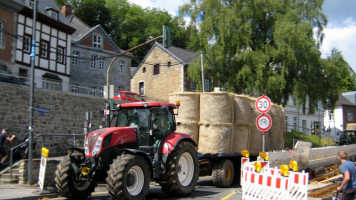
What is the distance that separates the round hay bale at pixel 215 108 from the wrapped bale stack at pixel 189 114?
0.77 feet

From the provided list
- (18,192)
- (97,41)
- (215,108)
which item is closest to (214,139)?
(215,108)

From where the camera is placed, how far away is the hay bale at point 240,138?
40.3ft

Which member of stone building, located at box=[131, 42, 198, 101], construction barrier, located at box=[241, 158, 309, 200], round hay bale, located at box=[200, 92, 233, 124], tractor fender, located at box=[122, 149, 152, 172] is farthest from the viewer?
stone building, located at box=[131, 42, 198, 101]

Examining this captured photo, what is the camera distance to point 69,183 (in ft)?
27.8

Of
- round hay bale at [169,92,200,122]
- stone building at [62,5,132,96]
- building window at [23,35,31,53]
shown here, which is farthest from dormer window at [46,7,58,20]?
round hay bale at [169,92,200,122]

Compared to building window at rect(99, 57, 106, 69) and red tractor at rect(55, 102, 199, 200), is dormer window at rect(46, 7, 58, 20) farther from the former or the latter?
red tractor at rect(55, 102, 199, 200)

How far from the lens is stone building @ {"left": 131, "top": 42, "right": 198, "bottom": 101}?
124ft

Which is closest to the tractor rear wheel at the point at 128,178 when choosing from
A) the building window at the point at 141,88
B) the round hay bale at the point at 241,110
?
the round hay bale at the point at 241,110

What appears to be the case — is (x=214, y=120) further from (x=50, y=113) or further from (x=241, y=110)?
(x=50, y=113)

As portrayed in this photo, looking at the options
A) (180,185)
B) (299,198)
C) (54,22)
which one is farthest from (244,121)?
(54,22)

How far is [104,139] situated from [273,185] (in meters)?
3.93

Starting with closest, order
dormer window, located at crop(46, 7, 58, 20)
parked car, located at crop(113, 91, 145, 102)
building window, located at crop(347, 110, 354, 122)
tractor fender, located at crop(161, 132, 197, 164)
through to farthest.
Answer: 1. tractor fender, located at crop(161, 132, 197, 164)
2. parked car, located at crop(113, 91, 145, 102)
3. dormer window, located at crop(46, 7, 58, 20)
4. building window, located at crop(347, 110, 354, 122)

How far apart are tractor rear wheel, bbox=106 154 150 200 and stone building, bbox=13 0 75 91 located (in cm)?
1867

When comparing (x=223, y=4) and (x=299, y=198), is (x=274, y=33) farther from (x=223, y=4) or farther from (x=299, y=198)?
(x=299, y=198)
